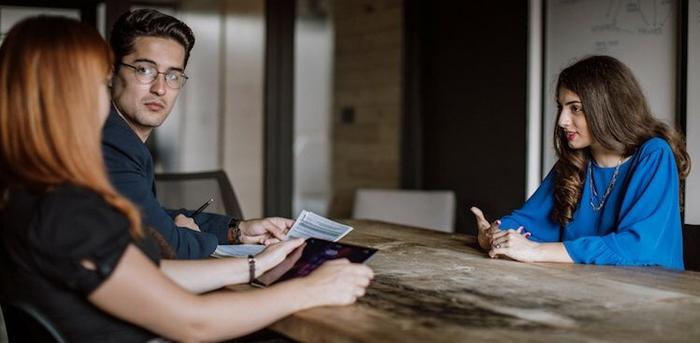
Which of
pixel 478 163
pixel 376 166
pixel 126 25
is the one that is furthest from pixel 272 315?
pixel 376 166

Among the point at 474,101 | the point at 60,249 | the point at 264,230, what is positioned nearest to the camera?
the point at 60,249

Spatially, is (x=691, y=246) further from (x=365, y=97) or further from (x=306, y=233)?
(x=365, y=97)

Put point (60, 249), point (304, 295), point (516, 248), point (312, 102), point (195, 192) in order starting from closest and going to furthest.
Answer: point (60, 249) → point (304, 295) → point (516, 248) → point (195, 192) → point (312, 102)

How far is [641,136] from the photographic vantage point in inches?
93.0

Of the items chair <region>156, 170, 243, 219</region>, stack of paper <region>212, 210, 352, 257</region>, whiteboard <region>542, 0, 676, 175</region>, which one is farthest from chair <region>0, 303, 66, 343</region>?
whiteboard <region>542, 0, 676, 175</region>

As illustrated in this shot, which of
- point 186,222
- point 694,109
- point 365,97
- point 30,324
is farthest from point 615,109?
point 365,97

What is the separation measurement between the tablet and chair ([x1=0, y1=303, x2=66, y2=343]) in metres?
0.55

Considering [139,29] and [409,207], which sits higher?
[139,29]

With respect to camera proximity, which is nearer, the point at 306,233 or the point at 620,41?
the point at 306,233

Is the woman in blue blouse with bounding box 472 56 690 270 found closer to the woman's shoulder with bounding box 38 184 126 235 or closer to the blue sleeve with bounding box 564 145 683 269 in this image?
the blue sleeve with bounding box 564 145 683 269

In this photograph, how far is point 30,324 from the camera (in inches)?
54.2

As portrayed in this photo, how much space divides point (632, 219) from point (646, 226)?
5 centimetres

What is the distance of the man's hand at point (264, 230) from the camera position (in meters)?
2.44

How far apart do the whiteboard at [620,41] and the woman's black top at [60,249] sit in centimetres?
253
